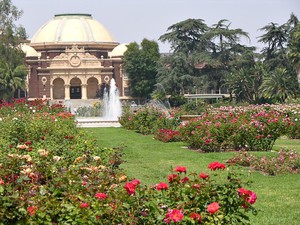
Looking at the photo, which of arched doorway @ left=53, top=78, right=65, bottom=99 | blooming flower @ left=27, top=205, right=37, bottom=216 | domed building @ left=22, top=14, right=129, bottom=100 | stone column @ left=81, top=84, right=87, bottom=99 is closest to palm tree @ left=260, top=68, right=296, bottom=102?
domed building @ left=22, top=14, right=129, bottom=100

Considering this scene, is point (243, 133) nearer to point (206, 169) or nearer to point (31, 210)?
point (206, 169)

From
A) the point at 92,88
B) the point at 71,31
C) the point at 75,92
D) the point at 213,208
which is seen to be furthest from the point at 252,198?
the point at 71,31

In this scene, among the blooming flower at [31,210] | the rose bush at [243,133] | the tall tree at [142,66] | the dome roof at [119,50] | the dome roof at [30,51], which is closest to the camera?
the blooming flower at [31,210]

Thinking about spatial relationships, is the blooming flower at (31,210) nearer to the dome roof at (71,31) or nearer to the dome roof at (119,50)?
the dome roof at (119,50)

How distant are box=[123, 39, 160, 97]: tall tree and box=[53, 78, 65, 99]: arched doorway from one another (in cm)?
961

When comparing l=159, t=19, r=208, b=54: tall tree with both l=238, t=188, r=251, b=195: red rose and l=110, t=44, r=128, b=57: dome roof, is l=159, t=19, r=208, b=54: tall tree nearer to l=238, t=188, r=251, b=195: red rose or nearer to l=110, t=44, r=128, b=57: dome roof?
l=110, t=44, r=128, b=57: dome roof

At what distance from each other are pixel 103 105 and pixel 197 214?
131ft

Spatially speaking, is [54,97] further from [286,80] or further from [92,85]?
[286,80]

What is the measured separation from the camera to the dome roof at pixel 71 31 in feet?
251

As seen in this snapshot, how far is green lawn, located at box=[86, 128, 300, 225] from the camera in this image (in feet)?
26.3

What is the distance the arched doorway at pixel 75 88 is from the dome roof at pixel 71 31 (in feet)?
15.3

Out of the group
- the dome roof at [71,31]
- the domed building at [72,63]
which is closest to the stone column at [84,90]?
the domed building at [72,63]

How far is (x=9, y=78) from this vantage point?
54719 millimetres

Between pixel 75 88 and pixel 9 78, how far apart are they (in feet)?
65.7
